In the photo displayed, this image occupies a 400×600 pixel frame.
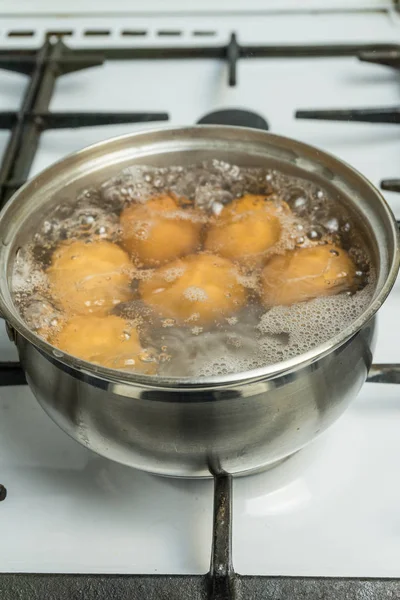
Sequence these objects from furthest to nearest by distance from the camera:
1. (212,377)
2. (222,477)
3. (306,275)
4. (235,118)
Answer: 1. (235,118)
2. (306,275)
3. (222,477)
4. (212,377)

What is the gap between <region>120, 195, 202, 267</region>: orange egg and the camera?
0.77m

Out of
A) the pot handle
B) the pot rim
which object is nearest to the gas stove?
the pot handle

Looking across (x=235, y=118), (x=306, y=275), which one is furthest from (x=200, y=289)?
(x=235, y=118)

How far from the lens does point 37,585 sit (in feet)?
1.82

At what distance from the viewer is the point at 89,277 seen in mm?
733

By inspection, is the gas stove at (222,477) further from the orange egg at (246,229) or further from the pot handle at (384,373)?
the orange egg at (246,229)

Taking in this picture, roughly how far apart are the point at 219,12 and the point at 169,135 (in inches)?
23.2

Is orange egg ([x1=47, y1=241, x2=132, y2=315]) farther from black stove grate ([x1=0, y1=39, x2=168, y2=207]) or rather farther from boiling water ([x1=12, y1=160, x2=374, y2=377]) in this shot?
black stove grate ([x1=0, y1=39, x2=168, y2=207])

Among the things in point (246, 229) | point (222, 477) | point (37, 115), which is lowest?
point (222, 477)

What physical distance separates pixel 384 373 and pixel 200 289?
201mm

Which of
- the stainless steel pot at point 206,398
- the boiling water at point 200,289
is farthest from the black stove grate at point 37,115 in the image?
the stainless steel pot at point 206,398

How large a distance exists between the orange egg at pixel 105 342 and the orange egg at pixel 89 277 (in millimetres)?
28

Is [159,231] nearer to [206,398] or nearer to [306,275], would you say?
[306,275]

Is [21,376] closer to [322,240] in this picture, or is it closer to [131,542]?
[131,542]
